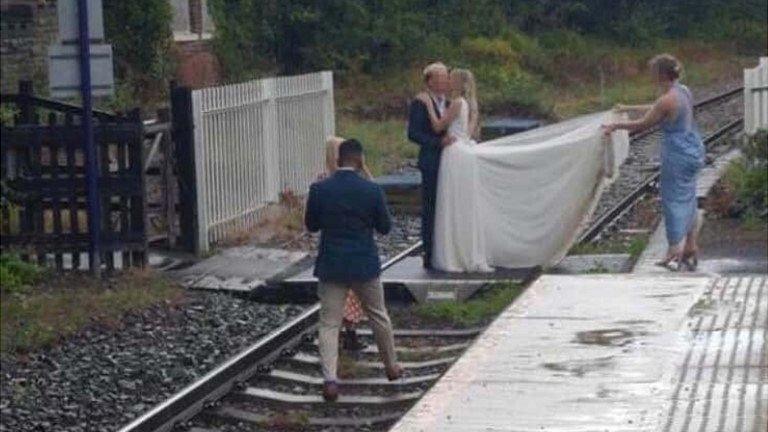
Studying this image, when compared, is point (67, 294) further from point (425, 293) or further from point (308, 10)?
point (308, 10)

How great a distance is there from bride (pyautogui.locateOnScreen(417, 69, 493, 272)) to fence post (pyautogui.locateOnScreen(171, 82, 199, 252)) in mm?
3653

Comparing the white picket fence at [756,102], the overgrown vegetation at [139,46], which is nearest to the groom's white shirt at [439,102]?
the white picket fence at [756,102]

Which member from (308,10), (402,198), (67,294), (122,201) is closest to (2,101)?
(122,201)

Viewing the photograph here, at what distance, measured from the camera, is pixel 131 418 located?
40.9ft

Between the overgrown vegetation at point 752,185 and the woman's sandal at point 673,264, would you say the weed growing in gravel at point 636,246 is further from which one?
the overgrown vegetation at point 752,185

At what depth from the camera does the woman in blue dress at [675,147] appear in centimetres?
1560

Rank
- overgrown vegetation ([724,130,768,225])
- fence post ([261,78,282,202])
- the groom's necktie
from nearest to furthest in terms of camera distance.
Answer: the groom's necktie → overgrown vegetation ([724,130,768,225]) → fence post ([261,78,282,202])

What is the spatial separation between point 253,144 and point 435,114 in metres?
6.00

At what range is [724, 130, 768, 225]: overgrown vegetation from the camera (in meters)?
19.2

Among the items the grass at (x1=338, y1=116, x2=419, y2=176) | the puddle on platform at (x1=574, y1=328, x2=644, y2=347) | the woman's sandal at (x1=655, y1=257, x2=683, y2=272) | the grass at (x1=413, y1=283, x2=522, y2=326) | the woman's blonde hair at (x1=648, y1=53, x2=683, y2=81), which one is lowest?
the grass at (x1=338, y1=116, x2=419, y2=176)

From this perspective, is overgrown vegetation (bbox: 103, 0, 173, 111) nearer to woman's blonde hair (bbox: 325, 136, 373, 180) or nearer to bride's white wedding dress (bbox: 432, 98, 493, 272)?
bride's white wedding dress (bbox: 432, 98, 493, 272)

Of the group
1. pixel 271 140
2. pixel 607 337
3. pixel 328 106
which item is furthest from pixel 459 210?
pixel 328 106

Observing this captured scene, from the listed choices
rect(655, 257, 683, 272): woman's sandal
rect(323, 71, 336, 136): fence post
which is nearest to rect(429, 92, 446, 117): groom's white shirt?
rect(655, 257, 683, 272): woman's sandal

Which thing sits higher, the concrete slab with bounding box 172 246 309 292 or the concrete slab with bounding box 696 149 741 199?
the concrete slab with bounding box 696 149 741 199
